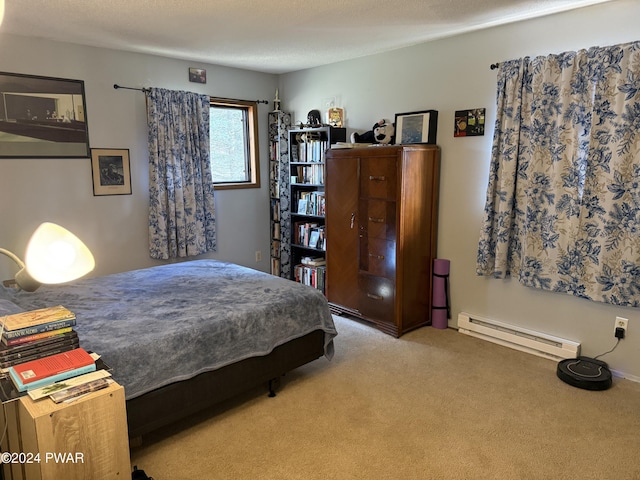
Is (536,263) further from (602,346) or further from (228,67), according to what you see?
(228,67)

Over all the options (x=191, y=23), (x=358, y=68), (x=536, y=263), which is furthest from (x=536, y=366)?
(x=191, y=23)

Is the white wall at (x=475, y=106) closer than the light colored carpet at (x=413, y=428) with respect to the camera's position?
No

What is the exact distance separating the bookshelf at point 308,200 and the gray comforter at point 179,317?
1.44 meters

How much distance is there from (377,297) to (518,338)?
112cm

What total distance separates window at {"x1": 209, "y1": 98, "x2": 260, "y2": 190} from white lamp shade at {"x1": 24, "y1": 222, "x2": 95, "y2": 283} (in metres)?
3.49

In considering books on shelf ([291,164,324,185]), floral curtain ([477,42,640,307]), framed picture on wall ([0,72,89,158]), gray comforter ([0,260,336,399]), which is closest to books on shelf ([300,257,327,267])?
books on shelf ([291,164,324,185])

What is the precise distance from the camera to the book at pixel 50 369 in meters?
1.54

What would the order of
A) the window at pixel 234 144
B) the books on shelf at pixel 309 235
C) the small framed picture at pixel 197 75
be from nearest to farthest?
the small framed picture at pixel 197 75, the books on shelf at pixel 309 235, the window at pixel 234 144

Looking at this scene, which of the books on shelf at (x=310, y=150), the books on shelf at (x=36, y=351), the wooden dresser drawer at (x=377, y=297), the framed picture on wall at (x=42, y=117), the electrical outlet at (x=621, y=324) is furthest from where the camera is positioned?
the books on shelf at (x=310, y=150)

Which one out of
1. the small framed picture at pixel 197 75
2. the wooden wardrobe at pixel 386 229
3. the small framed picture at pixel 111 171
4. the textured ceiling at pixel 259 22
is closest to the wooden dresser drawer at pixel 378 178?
the wooden wardrobe at pixel 386 229

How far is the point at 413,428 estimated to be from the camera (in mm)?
2418

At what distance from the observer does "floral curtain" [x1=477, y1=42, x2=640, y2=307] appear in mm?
2760

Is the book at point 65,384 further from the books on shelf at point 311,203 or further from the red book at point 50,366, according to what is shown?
the books on shelf at point 311,203

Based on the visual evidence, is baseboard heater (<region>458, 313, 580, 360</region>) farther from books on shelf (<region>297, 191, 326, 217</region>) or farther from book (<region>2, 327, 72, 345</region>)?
book (<region>2, 327, 72, 345</region>)
